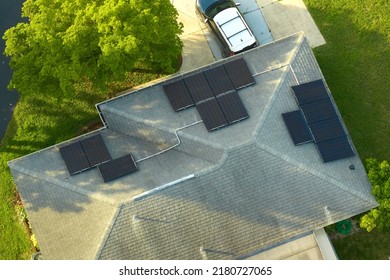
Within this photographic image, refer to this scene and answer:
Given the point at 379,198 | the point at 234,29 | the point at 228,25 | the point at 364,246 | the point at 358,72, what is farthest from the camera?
the point at 358,72

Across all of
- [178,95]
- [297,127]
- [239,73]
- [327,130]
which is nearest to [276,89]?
[239,73]

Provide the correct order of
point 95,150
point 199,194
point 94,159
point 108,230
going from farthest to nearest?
point 95,150 < point 94,159 < point 199,194 < point 108,230

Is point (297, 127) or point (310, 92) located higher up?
point (310, 92)

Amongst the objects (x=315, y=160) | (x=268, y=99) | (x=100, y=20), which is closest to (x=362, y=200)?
(x=315, y=160)

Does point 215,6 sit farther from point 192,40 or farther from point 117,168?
point 117,168

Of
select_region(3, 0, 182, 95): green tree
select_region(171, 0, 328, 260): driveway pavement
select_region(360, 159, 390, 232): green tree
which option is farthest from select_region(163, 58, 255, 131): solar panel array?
select_region(360, 159, 390, 232): green tree

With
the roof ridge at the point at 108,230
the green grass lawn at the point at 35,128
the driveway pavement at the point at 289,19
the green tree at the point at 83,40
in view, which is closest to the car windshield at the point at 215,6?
the driveway pavement at the point at 289,19

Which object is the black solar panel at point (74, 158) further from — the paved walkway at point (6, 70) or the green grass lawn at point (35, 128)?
the paved walkway at point (6, 70)
